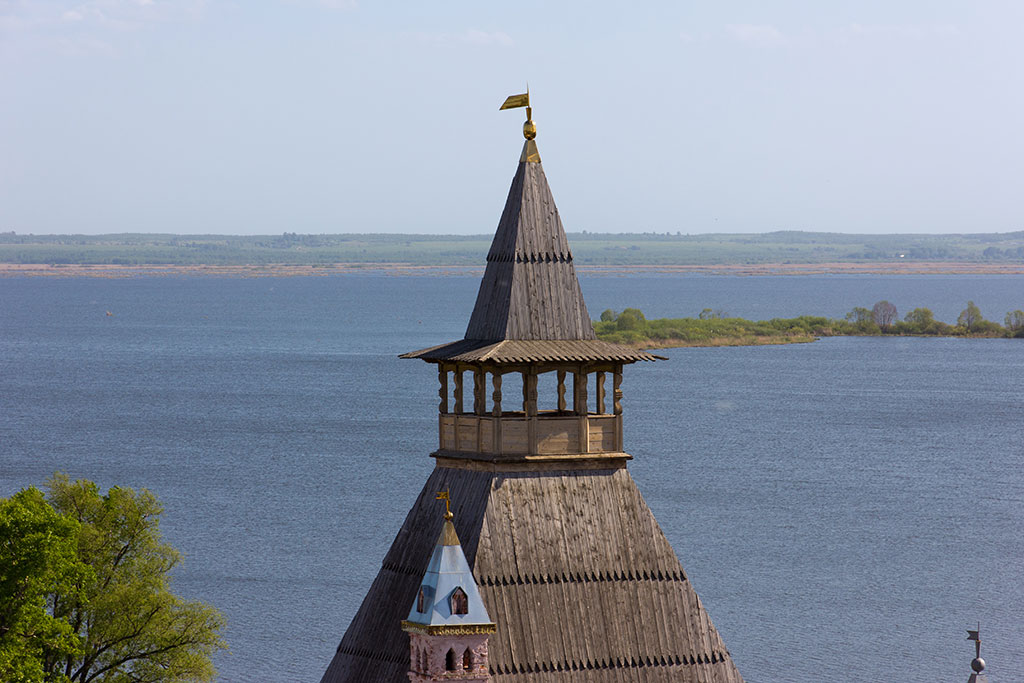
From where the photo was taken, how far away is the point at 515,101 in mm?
23516

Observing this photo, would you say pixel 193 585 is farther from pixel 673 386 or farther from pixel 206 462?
pixel 673 386

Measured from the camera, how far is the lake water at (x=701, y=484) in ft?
192

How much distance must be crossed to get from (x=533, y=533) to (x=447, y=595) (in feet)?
6.73

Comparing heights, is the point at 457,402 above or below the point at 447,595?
above

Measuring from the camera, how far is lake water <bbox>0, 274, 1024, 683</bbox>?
58.6 meters

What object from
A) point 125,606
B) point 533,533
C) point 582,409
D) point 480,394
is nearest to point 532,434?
point 582,409

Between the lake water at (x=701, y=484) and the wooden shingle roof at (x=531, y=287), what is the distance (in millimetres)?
31153

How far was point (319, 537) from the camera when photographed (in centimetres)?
7225

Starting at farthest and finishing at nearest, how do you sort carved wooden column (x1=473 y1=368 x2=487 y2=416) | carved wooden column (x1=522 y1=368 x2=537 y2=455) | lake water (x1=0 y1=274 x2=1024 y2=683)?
1. lake water (x1=0 y1=274 x2=1024 y2=683)
2. carved wooden column (x1=473 y1=368 x2=487 y2=416)
3. carved wooden column (x1=522 y1=368 x2=537 y2=455)

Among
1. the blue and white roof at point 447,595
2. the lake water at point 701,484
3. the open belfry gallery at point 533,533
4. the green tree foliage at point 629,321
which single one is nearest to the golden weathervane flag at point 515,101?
the open belfry gallery at point 533,533

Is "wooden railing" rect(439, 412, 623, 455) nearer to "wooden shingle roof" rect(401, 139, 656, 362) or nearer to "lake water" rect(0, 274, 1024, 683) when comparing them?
"wooden shingle roof" rect(401, 139, 656, 362)

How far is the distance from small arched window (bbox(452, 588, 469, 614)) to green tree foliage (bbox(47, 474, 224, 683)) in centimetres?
2071

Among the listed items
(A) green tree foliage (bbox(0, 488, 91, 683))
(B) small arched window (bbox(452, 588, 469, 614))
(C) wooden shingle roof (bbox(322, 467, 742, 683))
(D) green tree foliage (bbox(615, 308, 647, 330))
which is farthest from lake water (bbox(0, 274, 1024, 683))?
(B) small arched window (bbox(452, 588, 469, 614))

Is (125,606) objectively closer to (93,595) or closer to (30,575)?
(93,595)
